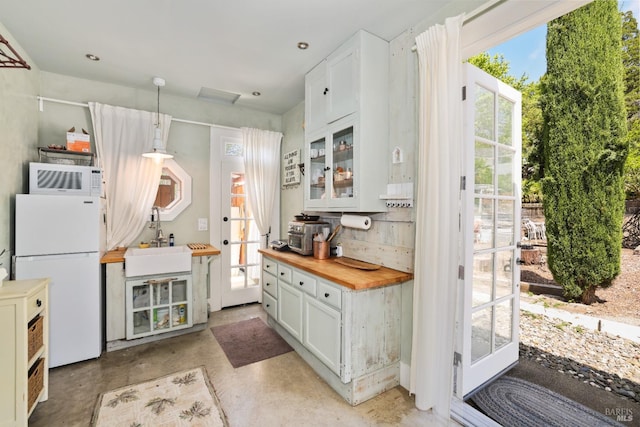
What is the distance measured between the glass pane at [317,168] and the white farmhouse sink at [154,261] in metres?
1.50

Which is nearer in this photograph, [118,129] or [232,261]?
[118,129]

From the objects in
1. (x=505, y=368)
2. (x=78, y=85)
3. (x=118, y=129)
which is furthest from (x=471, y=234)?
(x=78, y=85)

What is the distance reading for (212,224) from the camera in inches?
144

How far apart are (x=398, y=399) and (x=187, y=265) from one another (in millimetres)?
2317

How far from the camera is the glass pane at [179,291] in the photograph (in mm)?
2971

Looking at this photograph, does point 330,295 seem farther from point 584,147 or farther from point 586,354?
point 584,147

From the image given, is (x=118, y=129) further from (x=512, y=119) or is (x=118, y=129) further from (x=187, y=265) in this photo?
(x=512, y=119)

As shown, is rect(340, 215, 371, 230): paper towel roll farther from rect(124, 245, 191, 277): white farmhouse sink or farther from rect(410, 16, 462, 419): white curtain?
rect(124, 245, 191, 277): white farmhouse sink

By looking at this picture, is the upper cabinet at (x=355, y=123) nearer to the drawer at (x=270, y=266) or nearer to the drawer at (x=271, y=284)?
the drawer at (x=270, y=266)

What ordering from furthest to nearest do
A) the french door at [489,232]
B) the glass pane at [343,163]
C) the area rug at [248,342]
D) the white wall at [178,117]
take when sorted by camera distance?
the white wall at [178,117], the area rug at [248,342], the glass pane at [343,163], the french door at [489,232]

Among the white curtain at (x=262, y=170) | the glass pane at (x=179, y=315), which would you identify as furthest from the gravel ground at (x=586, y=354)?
the glass pane at (x=179, y=315)

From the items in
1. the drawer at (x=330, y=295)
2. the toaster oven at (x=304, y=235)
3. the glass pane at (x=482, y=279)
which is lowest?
the drawer at (x=330, y=295)

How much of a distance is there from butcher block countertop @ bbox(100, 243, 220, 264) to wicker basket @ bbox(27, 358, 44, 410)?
93 centimetres

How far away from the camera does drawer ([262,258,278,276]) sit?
9.29 ft
